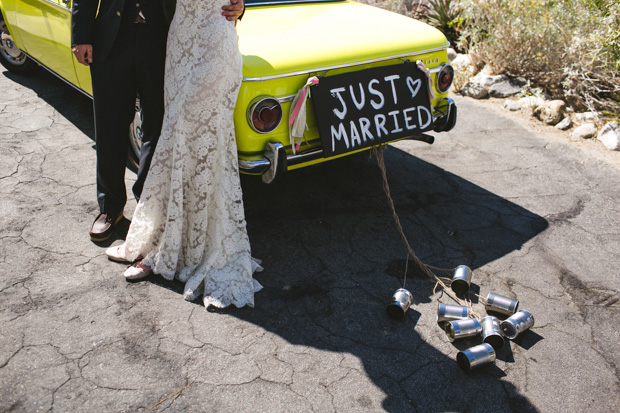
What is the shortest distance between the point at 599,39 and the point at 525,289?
12.3ft

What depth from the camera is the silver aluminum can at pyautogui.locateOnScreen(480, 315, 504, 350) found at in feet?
9.37

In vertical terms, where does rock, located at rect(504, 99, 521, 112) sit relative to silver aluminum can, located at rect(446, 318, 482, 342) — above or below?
above

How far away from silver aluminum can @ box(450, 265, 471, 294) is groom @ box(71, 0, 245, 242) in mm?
2049

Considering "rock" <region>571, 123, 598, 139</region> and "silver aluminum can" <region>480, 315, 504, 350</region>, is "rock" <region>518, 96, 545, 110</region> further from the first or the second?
"silver aluminum can" <region>480, 315, 504, 350</region>

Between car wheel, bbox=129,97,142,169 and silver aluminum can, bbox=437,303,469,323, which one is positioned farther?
car wheel, bbox=129,97,142,169

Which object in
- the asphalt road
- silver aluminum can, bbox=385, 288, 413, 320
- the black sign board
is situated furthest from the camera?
the black sign board

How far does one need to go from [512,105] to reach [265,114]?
164 inches

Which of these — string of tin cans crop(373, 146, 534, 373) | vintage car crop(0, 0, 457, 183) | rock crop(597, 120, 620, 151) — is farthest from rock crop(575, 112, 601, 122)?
string of tin cans crop(373, 146, 534, 373)

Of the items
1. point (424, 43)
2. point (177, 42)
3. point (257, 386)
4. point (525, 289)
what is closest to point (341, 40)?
point (424, 43)

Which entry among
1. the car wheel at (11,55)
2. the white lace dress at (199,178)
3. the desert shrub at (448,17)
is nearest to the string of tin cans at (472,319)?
the white lace dress at (199,178)

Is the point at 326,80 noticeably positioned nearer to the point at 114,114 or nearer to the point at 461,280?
the point at 114,114

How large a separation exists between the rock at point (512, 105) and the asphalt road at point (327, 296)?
1.47m

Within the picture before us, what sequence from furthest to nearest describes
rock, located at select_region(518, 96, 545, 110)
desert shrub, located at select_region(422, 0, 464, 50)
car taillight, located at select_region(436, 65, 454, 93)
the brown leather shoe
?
1. desert shrub, located at select_region(422, 0, 464, 50)
2. rock, located at select_region(518, 96, 545, 110)
3. car taillight, located at select_region(436, 65, 454, 93)
4. the brown leather shoe

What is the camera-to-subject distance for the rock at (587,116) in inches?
226
